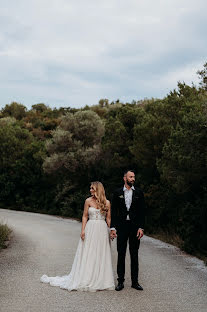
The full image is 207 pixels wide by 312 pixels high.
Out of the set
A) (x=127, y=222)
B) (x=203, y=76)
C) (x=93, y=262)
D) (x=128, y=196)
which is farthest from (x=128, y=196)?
(x=203, y=76)

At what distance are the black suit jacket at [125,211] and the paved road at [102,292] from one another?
4.01ft

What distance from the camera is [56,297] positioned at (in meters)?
6.76

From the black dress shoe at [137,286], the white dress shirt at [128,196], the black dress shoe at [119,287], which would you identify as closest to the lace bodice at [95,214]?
the white dress shirt at [128,196]

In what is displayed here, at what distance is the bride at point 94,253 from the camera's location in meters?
7.23

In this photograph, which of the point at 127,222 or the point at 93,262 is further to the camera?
the point at 127,222

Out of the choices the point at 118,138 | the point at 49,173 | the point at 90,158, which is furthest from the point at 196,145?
the point at 49,173

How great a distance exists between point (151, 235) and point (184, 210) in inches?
173

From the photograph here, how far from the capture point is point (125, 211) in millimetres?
7500

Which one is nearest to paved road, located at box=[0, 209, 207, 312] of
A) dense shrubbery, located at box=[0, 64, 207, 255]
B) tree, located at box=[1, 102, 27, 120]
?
dense shrubbery, located at box=[0, 64, 207, 255]

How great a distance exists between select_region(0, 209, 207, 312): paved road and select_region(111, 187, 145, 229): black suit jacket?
1223 millimetres

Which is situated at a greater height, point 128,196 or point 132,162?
point 132,162

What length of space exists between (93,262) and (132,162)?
57.5ft

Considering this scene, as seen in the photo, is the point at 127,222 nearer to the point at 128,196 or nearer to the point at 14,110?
the point at 128,196

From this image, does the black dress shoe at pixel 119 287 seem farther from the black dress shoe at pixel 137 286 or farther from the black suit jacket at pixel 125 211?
the black suit jacket at pixel 125 211
